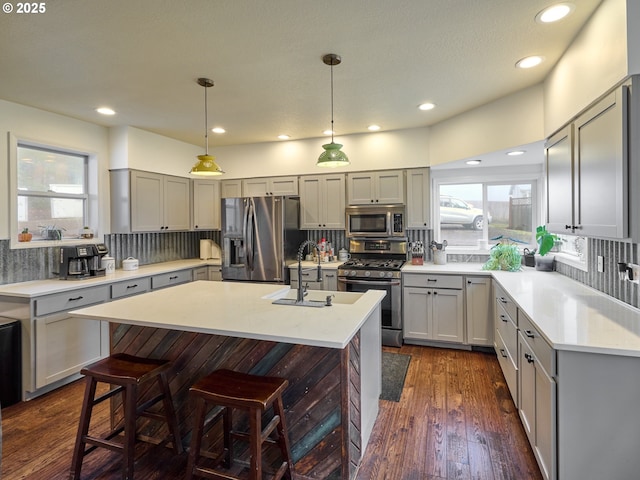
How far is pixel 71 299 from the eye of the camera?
3170mm

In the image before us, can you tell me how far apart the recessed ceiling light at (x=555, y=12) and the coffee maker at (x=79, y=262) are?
4195 mm

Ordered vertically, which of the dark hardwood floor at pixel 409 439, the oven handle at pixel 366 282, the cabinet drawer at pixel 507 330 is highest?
the oven handle at pixel 366 282

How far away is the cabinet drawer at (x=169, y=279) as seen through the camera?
4.05 metres

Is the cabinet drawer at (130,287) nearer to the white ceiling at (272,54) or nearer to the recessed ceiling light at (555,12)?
the white ceiling at (272,54)

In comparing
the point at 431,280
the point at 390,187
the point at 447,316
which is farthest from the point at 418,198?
the point at 447,316

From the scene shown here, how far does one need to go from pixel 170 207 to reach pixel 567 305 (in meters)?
4.46

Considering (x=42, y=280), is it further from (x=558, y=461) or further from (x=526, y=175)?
(x=526, y=175)

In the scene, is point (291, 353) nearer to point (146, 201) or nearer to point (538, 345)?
point (538, 345)

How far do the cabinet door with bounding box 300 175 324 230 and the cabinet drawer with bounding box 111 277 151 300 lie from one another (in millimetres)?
2080

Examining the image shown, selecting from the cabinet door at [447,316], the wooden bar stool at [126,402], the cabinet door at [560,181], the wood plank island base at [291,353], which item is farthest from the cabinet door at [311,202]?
the wooden bar stool at [126,402]

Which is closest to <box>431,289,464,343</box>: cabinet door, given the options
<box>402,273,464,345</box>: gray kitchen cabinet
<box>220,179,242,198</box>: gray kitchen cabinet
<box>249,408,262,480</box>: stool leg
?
<box>402,273,464,345</box>: gray kitchen cabinet

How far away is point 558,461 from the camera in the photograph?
165 centimetres

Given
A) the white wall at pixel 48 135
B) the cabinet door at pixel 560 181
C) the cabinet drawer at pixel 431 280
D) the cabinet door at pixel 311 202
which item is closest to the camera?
the cabinet door at pixel 560 181

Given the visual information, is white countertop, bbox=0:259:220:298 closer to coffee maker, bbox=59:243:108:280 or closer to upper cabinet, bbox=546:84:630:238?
coffee maker, bbox=59:243:108:280
